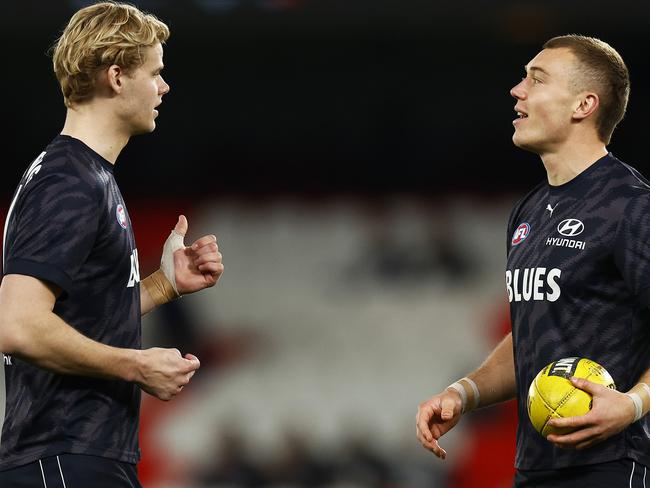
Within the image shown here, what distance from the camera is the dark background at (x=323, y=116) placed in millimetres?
11664

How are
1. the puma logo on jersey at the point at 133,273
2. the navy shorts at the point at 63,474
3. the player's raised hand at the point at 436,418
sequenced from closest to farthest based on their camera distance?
the navy shorts at the point at 63,474, the puma logo on jersey at the point at 133,273, the player's raised hand at the point at 436,418

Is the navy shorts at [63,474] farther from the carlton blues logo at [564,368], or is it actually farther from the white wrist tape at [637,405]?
the white wrist tape at [637,405]

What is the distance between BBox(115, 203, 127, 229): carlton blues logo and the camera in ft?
11.5

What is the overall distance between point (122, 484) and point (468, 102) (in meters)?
9.00

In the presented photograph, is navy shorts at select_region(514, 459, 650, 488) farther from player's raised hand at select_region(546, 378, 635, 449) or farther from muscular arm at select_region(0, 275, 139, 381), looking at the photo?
muscular arm at select_region(0, 275, 139, 381)

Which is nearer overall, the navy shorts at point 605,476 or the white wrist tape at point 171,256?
the navy shorts at point 605,476

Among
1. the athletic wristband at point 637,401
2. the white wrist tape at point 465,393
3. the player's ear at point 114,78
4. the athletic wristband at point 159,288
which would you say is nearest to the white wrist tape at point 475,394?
the white wrist tape at point 465,393

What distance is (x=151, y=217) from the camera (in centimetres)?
1169

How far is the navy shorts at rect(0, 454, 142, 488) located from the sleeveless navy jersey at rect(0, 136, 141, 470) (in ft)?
0.08

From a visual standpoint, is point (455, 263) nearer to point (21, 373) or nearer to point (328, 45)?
point (328, 45)

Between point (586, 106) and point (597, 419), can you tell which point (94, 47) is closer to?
point (586, 106)

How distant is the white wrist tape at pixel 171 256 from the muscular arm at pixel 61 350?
2.56 ft

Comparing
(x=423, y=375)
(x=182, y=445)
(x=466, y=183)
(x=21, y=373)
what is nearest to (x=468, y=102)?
(x=466, y=183)

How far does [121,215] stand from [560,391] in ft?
4.82
